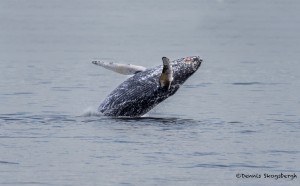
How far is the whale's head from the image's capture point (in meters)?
29.7

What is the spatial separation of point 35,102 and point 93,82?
20.8ft

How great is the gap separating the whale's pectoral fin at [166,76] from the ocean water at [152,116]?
2.69 feet

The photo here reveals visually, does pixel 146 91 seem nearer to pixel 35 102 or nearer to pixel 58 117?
pixel 58 117

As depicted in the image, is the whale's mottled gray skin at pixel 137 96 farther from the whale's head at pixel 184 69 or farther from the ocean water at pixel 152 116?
the whale's head at pixel 184 69

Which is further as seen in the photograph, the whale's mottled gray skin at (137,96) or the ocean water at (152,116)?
the whale's mottled gray skin at (137,96)

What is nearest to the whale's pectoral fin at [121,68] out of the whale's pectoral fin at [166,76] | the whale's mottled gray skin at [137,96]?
the whale's mottled gray skin at [137,96]

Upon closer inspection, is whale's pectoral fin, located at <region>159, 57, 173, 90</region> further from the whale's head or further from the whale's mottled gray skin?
the whale's head

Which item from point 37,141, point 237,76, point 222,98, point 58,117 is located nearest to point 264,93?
point 222,98

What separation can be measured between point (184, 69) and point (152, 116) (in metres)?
1.42

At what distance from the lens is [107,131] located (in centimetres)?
2683

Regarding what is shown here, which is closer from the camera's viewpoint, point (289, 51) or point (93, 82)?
point (93, 82)

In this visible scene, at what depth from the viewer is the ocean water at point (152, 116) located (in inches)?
916

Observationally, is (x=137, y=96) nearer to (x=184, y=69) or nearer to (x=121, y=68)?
(x=121, y=68)

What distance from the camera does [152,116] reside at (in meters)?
29.5
